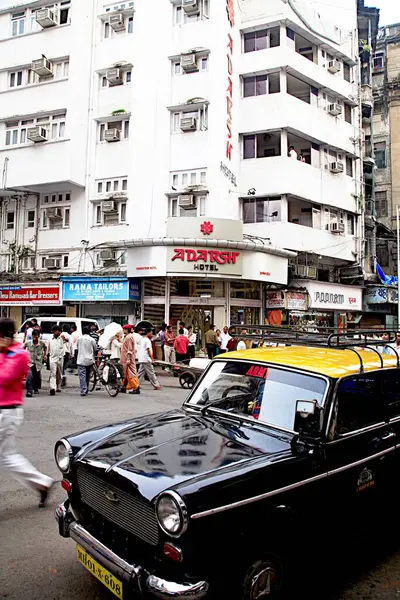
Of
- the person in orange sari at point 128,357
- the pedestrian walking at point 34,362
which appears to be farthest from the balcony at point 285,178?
the pedestrian walking at point 34,362

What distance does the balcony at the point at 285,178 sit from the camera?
816 inches

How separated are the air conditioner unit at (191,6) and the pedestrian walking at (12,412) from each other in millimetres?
20388

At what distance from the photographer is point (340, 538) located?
3.46 m

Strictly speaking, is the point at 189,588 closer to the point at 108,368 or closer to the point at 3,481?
the point at 3,481

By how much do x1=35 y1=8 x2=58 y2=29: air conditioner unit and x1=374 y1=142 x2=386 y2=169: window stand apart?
2130 cm

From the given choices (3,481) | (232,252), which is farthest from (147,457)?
(232,252)

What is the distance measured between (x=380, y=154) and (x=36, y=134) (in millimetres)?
22462

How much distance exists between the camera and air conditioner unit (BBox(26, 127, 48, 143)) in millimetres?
20906

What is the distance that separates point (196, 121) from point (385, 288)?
44.1 ft

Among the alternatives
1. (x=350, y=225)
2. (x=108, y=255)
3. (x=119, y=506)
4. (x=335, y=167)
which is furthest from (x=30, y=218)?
(x=119, y=506)

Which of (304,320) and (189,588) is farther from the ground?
(304,320)

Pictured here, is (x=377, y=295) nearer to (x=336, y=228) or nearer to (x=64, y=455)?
(x=336, y=228)

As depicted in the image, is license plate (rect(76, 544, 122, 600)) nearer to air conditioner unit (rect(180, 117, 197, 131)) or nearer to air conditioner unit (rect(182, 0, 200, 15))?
air conditioner unit (rect(180, 117, 197, 131))

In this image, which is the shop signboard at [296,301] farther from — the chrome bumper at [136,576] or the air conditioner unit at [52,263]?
the chrome bumper at [136,576]
